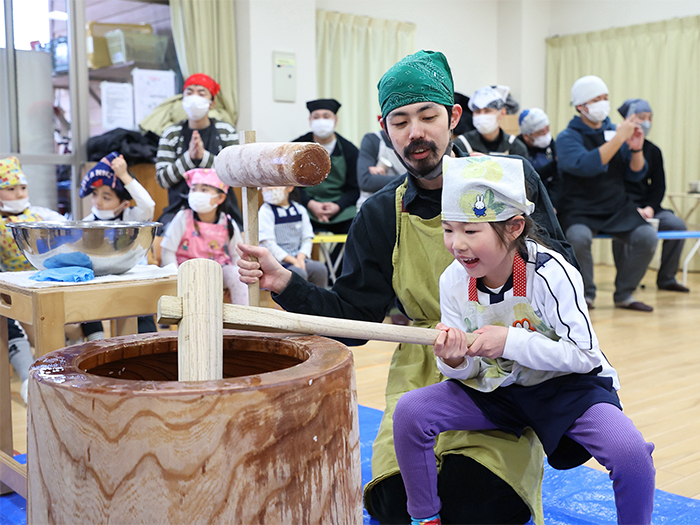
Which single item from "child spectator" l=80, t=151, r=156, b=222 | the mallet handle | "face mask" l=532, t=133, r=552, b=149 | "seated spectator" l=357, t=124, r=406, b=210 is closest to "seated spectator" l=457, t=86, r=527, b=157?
"face mask" l=532, t=133, r=552, b=149

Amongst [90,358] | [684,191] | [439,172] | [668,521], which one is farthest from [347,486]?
[684,191]

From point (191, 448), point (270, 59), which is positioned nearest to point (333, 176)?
point (270, 59)

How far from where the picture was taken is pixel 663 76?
6.76 m

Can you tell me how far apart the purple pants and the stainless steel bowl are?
0.79 meters

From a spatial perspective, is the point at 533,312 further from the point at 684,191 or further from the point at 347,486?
the point at 684,191

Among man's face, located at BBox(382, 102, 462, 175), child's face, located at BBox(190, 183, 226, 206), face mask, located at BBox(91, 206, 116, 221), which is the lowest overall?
face mask, located at BBox(91, 206, 116, 221)

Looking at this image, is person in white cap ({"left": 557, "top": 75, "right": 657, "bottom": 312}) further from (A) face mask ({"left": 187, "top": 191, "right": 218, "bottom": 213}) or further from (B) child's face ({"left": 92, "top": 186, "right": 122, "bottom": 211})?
(B) child's face ({"left": 92, "top": 186, "right": 122, "bottom": 211})

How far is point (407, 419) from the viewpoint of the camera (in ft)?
4.50

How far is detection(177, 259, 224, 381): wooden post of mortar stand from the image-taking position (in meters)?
0.97

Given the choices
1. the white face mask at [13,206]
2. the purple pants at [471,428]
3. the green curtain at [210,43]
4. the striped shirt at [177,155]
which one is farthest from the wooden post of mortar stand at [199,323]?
the green curtain at [210,43]

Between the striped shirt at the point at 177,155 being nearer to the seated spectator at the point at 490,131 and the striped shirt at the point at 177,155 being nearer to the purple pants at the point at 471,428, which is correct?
the seated spectator at the point at 490,131

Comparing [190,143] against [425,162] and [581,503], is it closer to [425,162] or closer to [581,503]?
[425,162]

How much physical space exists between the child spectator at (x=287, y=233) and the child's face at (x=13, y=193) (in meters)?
1.43

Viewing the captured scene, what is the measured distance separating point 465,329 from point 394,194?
0.43 metres
